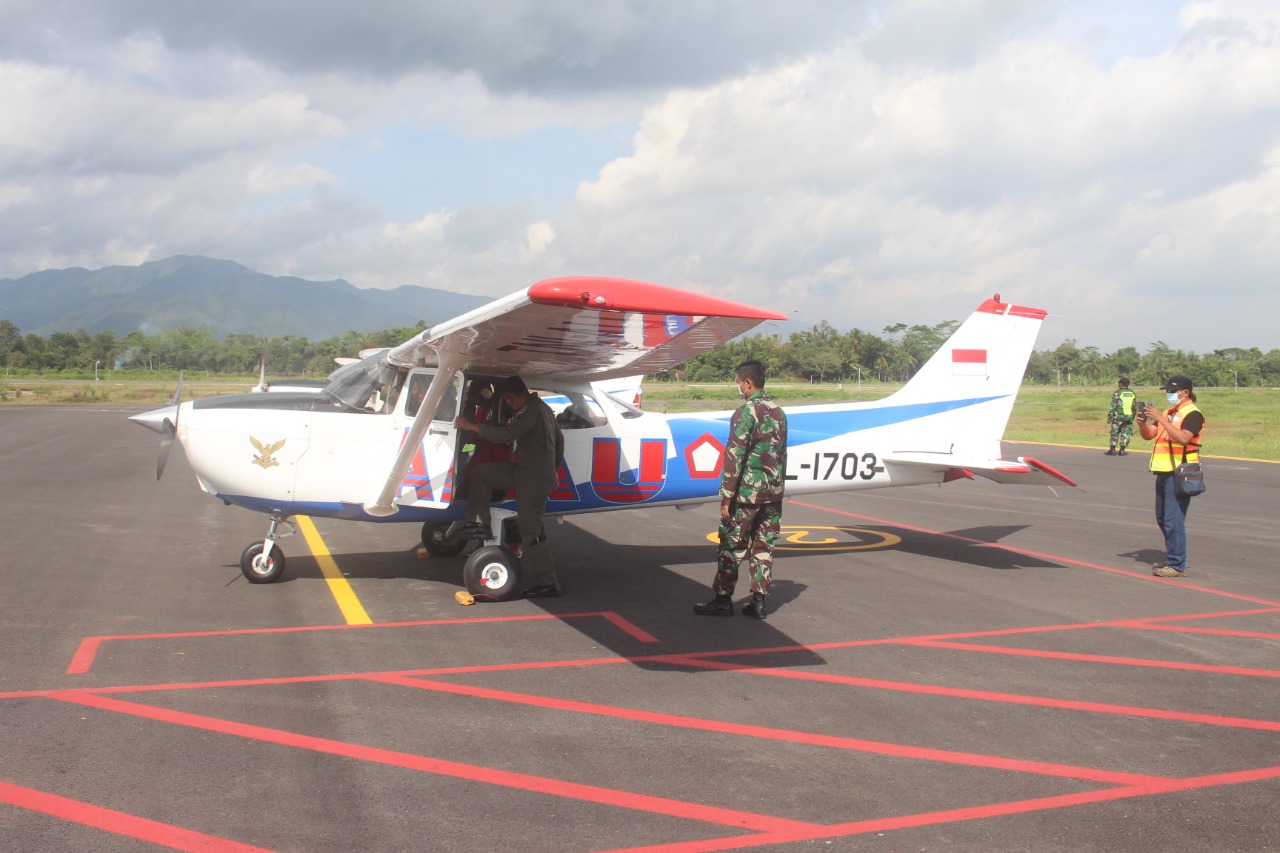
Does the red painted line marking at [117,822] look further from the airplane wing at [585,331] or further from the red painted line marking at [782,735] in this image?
the airplane wing at [585,331]

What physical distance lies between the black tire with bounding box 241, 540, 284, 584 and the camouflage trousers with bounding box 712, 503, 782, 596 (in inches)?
150

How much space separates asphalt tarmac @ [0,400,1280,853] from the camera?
3.57 m

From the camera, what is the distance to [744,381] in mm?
6844

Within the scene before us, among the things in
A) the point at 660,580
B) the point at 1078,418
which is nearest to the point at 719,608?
the point at 660,580

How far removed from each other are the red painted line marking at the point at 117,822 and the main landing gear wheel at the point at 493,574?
12.1 feet

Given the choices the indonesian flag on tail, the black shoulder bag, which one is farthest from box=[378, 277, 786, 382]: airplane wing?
the black shoulder bag

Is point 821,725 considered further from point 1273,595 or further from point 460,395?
point 1273,595

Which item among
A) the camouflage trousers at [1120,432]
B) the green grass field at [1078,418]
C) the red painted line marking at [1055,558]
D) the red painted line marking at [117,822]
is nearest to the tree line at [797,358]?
the green grass field at [1078,418]

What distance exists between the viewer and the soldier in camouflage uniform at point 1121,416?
2208 cm

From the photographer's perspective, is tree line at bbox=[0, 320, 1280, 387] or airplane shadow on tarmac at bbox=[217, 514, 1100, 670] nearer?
airplane shadow on tarmac at bbox=[217, 514, 1100, 670]

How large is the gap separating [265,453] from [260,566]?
0.97 metres

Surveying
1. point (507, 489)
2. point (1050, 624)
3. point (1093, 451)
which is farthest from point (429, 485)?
point (1093, 451)

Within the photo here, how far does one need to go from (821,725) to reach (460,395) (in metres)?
4.36

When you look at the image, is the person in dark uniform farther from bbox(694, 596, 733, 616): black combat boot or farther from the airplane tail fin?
the airplane tail fin
